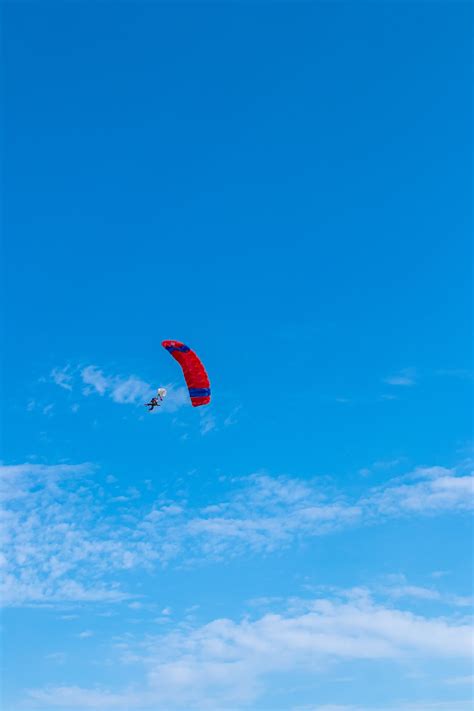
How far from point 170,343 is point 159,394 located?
279 inches

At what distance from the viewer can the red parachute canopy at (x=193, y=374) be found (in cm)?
12212

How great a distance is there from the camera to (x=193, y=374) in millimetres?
123812

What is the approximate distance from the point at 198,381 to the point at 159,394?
498 centimetres

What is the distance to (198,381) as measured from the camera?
12400 cm

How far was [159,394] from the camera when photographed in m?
126

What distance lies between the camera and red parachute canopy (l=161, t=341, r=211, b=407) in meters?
122

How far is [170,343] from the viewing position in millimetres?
121812
